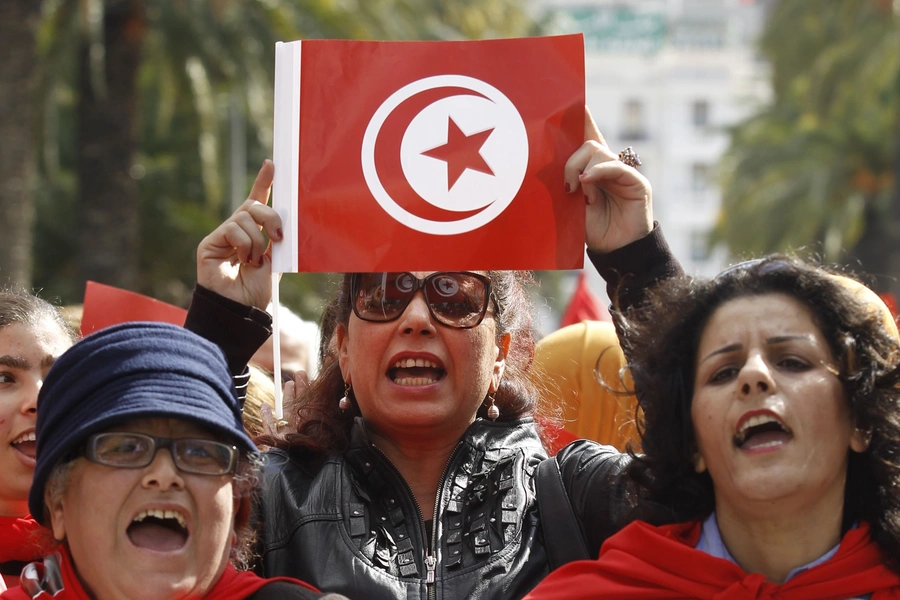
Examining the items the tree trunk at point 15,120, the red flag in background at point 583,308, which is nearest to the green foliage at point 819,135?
the tree trunk at point 15,120

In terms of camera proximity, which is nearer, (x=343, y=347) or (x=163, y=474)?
(x=163, y=474)

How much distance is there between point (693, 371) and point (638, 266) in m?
0.39

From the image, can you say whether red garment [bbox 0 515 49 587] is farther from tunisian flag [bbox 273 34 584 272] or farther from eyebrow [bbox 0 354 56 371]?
tunisian flag [bbox 273 34 584 272]

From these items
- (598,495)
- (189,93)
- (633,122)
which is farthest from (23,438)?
(633,122)

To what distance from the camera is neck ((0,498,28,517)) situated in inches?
132

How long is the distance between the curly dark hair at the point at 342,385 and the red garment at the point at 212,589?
61 centimetres

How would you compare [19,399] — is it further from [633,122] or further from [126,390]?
[633,122]

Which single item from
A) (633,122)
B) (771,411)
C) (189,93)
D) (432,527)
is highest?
(633,122)

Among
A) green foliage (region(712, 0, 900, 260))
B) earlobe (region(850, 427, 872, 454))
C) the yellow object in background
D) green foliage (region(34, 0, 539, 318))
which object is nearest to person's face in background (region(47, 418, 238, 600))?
earlobe (region(850, 427, 872, 454))

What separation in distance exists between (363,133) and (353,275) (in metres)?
0.35

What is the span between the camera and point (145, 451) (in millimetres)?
2664

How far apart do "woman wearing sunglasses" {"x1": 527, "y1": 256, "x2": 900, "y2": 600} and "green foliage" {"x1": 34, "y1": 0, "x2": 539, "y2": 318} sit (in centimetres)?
777

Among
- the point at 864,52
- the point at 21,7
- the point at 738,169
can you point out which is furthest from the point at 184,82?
the point at 738,169

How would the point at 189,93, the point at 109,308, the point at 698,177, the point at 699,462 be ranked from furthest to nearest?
the point at 698,177 < the point at 189,93 < the point at 109,308 < the point at 699,462
